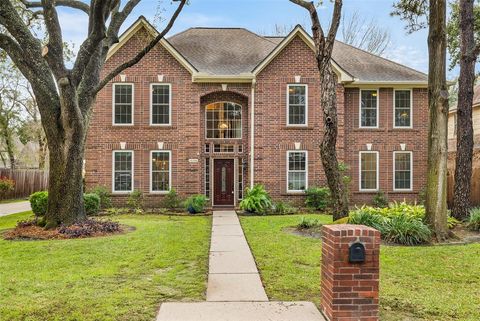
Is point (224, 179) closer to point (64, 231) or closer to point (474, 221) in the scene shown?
point (64, 231)

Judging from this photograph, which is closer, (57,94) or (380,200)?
(57,94)

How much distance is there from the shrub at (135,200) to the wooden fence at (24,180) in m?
12.5

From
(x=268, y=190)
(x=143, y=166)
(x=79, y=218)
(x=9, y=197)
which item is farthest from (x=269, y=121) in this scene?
(x=9, y=197)

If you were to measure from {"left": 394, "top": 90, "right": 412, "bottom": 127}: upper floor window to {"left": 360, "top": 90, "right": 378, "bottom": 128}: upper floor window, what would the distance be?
96 cm

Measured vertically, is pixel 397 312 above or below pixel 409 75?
below

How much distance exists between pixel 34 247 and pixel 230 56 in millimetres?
13708

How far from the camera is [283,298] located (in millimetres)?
5980

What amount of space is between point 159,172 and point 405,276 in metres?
13.5

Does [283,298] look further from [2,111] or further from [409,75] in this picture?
[2,111]

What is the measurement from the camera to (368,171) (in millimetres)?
19781

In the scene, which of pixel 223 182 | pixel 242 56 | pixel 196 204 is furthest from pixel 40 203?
pixel 242 56

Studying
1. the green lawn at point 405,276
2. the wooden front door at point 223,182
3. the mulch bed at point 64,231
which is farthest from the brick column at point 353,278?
the wooden front door at point 223,182

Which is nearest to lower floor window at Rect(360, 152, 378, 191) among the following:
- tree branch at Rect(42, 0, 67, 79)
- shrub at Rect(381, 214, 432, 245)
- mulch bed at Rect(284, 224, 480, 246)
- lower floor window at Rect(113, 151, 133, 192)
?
mulch bed at Rect(284, 224, 480, 246)

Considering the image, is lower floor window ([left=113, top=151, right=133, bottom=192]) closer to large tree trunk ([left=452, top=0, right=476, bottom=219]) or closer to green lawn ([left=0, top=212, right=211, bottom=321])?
green lawn ([left=0, top=212, right=211, bottom=321])
